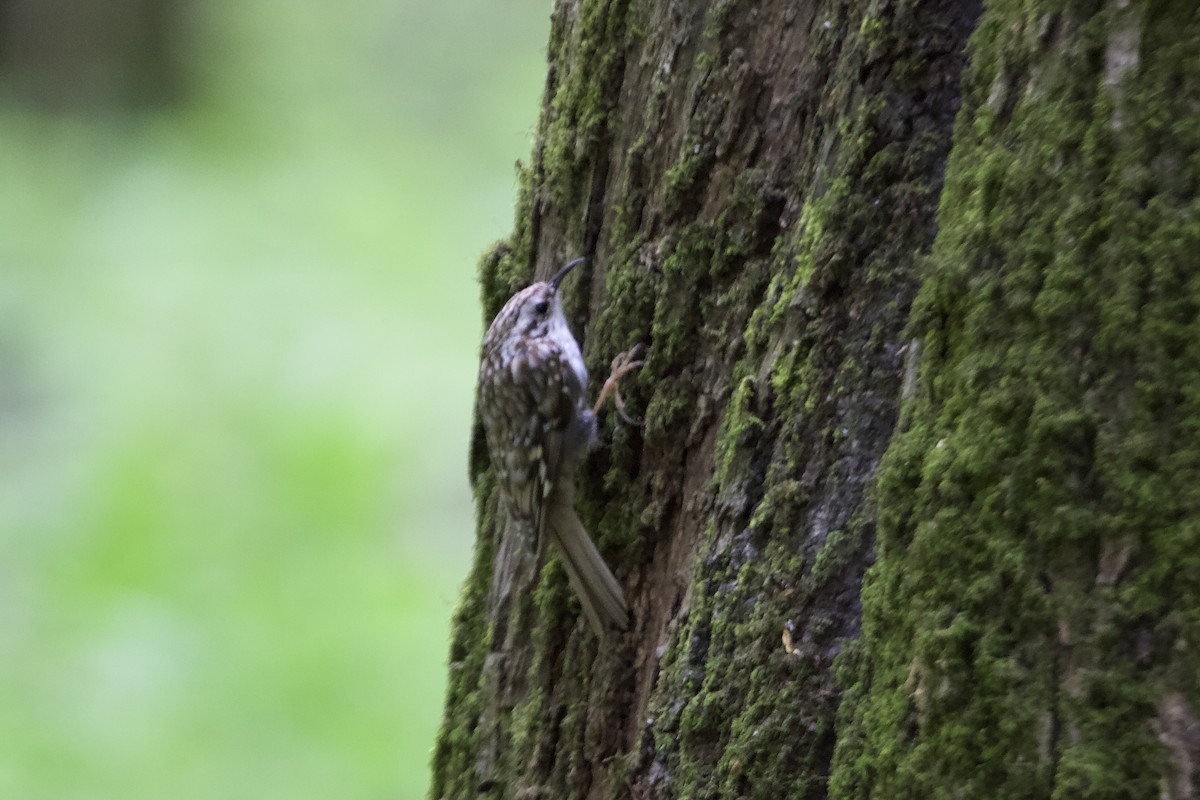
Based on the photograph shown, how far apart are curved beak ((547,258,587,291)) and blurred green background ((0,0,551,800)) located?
1.22 metres

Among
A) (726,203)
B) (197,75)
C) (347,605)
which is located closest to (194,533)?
(347,605)

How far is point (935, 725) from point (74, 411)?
9.74 feet

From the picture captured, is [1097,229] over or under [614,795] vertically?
over

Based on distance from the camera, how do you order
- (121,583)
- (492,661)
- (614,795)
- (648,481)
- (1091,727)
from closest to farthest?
(1091,727)
(614,795)
(648,481)
(492,661)
(121,583)

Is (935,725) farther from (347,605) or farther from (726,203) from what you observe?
(347,605)

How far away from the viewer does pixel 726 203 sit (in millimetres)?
1322

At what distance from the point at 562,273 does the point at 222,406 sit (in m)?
1.81

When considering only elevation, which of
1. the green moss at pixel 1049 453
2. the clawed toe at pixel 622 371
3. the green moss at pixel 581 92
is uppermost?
the green moss at pixel 581 92

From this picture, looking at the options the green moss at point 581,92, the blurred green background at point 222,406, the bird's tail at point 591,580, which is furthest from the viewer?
the blurred green background at point 222,406

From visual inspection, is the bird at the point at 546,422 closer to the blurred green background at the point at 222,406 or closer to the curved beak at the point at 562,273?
the curved beak at the point at 562,273

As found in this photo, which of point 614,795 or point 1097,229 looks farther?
point 614,795

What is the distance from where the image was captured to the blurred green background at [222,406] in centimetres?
293

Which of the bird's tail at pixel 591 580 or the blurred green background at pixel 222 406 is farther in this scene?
the blurred green background at pixel 222 406

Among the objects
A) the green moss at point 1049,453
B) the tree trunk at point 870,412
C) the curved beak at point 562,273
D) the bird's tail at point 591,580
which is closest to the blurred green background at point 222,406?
the curved beak at point 562,273
